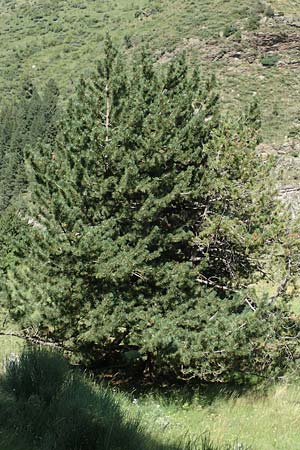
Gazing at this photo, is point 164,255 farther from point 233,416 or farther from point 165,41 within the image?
point 165,41

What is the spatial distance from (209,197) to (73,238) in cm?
247

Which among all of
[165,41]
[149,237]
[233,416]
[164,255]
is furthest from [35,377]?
[165,41]

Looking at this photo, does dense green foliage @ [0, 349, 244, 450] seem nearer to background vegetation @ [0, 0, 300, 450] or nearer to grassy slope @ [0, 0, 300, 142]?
background vegetation @ [0, 0, 300, 450]

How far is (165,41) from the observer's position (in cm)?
4144

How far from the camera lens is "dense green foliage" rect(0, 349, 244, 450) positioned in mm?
3709

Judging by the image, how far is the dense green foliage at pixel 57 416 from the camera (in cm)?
371

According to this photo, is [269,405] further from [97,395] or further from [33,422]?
[33,422]

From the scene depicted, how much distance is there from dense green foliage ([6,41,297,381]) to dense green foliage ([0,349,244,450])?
181 centimetres

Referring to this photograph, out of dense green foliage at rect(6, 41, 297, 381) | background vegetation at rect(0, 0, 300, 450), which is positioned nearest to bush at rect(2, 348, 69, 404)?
background vegetation at rect(0, 0, 300, 450)

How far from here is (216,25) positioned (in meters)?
40.8

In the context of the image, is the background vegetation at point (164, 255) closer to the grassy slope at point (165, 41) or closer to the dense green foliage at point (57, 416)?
the dense green foliage at point (57, 416)

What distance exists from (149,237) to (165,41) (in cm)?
3769

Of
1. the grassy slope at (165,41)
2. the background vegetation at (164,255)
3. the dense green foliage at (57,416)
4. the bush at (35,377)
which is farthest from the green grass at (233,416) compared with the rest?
the grassy slope at (165,41)

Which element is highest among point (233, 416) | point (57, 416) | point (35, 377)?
point (57, 416)
